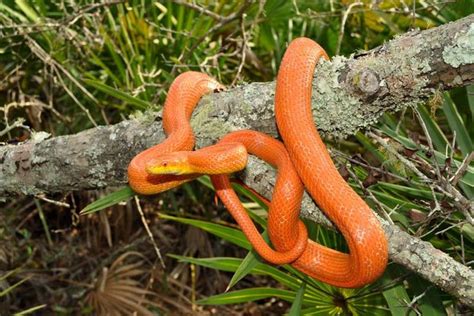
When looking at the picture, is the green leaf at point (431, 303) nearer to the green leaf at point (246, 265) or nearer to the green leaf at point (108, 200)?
the green leaf at point (246, 265)

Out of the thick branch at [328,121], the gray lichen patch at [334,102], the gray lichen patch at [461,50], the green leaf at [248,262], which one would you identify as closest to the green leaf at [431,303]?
the thick branch at [328,121]

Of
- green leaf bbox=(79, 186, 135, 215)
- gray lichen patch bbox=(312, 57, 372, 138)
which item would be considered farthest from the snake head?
gray lichen patch bbox=(312, 57, 372, 138)

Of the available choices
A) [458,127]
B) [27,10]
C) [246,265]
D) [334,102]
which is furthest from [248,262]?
A: [27,10]

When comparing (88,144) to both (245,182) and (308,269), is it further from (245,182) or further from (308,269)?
(308,269)

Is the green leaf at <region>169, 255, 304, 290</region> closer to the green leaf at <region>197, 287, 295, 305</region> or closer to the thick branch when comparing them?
the green leaf at <region>197, 287, 295, 305</region>

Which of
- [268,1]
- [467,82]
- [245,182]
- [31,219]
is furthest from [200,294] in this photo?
[467,82]

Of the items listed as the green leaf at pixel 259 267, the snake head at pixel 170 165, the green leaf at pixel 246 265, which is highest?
the snake head at pixel 170 165
